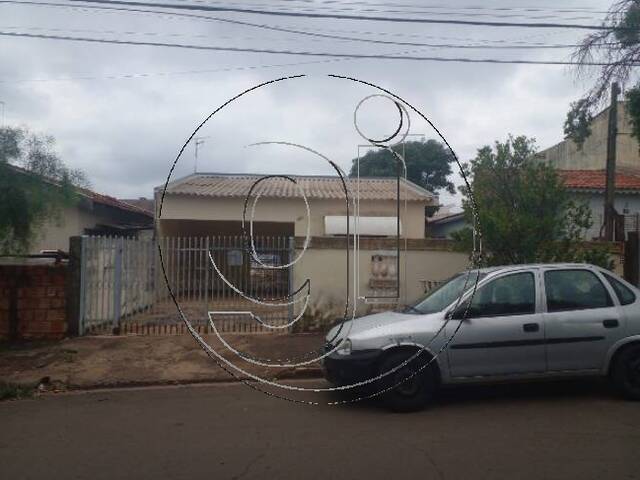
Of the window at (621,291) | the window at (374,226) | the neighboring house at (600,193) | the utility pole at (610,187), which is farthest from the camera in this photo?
the neighboring house at (600,193)

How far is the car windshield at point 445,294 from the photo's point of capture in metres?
6.12

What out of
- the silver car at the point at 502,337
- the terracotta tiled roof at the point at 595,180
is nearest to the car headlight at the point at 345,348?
the silver car at the point at 502,337

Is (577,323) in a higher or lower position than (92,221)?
lower

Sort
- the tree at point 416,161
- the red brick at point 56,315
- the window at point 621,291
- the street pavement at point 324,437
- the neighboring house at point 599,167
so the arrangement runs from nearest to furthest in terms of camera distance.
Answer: the street pavement at point 324,437 → the window at point 621,291 → the tree at point 416,161 → the red brick at point 56,315 → the neighboring house at point 599,167

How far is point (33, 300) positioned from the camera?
9641mm

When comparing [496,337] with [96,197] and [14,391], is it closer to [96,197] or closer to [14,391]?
[14,391]

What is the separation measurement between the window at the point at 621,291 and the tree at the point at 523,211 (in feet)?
8.46

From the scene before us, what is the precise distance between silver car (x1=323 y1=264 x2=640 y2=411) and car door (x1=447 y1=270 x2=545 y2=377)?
0.01 meters

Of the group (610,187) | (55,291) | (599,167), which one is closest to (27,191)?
(55,291)

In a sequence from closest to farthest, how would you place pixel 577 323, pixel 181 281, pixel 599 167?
pixel 577 323 → pixel 181 281 → pixel 599 167

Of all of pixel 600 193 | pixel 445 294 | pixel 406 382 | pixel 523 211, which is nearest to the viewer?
pixel 406 382

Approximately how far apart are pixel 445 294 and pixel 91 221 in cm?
1125

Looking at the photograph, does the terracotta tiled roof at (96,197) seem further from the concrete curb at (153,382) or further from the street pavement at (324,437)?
the street pavement at (324,437)

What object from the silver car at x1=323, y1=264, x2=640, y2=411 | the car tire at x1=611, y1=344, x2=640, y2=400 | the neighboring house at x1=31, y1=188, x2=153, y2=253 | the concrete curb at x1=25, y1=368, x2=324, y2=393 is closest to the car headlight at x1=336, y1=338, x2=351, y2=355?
the silver car at x1=323, y1=264, x2=640, y2=411
